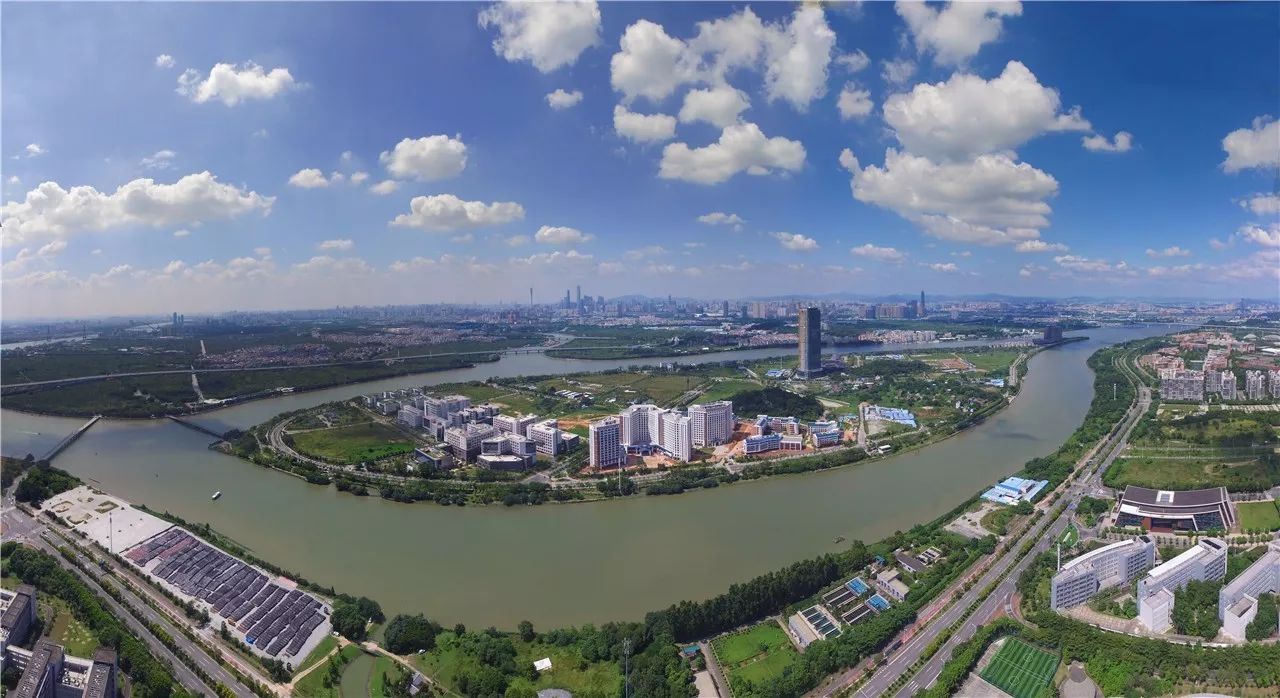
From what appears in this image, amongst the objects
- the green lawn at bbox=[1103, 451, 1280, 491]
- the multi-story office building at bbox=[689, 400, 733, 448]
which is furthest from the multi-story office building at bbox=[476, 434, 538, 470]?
the green lawn at bbox=[1103, 451, 1280, 491]

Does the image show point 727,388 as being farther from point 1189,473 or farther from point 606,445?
point 1189,473

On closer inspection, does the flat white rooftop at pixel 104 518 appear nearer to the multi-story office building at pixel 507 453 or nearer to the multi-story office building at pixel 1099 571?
the multi-story office building at pixel 507 453

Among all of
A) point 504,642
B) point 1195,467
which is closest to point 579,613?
point 504,642

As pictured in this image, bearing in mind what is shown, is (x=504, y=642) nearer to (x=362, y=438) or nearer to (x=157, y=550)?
(x=157, y=550)

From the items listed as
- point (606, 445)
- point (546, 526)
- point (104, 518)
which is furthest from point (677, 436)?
point (104, 518)

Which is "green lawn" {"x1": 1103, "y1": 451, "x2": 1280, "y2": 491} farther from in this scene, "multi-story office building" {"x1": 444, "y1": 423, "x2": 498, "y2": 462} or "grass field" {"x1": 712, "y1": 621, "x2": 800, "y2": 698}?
"multi-story office building" {"x1": 444, "y1": 423, "x2": 498, "y2": 462}
